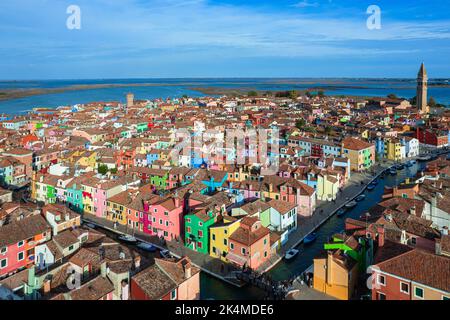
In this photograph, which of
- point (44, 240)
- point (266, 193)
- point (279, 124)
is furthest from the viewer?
point (279, 124)

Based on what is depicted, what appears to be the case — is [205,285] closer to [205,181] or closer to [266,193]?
[266,193]

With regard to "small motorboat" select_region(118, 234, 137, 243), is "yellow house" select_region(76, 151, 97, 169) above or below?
above

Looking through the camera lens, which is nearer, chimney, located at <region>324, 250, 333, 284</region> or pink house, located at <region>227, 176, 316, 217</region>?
chimney, located at <region>324, 250, 333, 284</region>

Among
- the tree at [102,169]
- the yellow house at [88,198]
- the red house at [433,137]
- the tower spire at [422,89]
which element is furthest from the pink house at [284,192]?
the tower spire at [422,89]

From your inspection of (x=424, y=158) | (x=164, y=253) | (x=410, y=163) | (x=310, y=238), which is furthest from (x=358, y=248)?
(x=424, y=158)

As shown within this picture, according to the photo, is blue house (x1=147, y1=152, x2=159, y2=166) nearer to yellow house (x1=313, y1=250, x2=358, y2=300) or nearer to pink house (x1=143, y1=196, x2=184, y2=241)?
pink house (x1=143, y1=196, x2=184, y2=241)

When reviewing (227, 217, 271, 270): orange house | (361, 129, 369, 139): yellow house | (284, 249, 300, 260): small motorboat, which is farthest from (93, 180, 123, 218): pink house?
(361, 129, 369, 139): yellow house

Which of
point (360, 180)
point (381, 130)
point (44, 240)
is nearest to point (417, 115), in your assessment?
point (381, 130)
